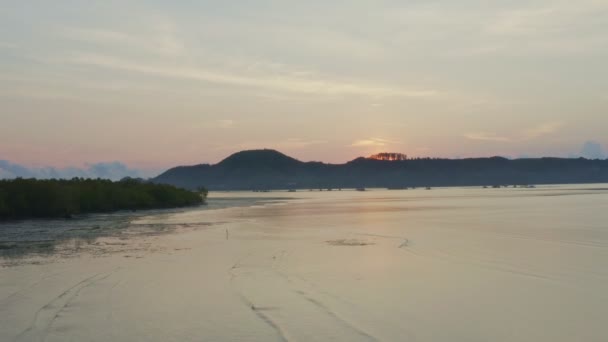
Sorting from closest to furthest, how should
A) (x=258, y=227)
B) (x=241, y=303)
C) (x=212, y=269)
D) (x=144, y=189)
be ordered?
(x=241, y=303) → (x=212, y=269) → (x=258, y=227) → (x=144, y=189)

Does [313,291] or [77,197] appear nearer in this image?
[313,291]

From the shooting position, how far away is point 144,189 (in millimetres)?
74500

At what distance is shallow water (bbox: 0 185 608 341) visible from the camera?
1229cm

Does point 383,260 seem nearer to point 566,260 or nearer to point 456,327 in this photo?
point 566,260

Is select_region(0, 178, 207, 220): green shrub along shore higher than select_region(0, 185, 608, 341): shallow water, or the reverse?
select_region(0, 178, 207, 220): green shrub along shore

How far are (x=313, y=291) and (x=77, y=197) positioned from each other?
44.8m

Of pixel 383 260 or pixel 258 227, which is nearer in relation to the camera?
pixel 383 260

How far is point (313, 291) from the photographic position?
16672 millimetres

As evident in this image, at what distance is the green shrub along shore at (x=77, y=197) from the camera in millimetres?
45594

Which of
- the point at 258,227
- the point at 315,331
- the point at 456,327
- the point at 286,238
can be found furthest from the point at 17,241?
the point at 456,327

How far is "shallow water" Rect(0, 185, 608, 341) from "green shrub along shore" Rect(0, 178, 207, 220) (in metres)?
20.9

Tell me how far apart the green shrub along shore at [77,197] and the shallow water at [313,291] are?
20937 mm

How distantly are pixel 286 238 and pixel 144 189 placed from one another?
45.7 m

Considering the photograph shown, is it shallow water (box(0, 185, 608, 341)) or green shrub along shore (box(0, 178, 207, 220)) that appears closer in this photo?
shallow water (box(0, 185, 608, 341))
